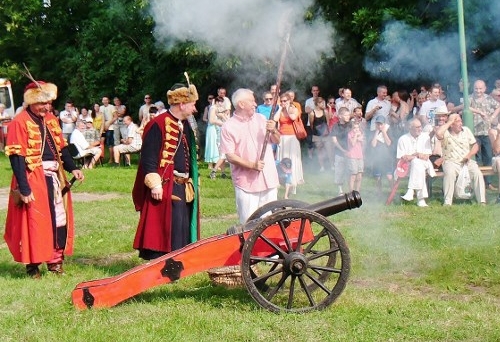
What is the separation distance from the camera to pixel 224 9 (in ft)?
31.0

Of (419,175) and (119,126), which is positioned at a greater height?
(119,126)

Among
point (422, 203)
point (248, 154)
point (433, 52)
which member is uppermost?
point (433, 52)

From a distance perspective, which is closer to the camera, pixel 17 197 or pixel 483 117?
pixel 17 197

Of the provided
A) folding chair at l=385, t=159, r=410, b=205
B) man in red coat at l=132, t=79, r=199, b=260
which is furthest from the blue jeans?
man in red coat at l=132, t=79, r=199, b=260

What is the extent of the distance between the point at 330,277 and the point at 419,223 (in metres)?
3.19

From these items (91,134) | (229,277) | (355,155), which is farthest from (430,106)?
(91,134)

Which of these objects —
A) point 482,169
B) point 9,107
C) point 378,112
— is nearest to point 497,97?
point 482,169

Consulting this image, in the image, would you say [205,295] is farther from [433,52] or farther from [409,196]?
[433,52]

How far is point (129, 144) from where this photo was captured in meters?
19.8

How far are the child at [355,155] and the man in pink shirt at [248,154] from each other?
17.4ft

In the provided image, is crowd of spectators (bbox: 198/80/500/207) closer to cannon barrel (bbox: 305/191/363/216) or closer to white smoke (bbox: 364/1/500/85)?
white smoke (bbox: 364/1/500/85)

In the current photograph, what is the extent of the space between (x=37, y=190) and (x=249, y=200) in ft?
6.22

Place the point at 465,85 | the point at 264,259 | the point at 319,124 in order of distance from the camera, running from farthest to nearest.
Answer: the point at 319,124 → the point at 465,85 → the point at 264,259

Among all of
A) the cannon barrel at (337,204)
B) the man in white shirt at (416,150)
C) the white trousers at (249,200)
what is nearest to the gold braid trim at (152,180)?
the white trousers at (249,200)
